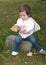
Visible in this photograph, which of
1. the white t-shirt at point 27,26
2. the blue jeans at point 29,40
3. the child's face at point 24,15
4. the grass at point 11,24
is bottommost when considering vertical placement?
the grass at point 11,24

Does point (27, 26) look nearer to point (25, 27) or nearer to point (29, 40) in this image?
point (25, 27)

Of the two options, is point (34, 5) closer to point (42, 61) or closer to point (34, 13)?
point (34, 13)

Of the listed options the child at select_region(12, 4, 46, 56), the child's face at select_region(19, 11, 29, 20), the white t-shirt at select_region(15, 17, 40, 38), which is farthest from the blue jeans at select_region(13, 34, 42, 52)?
the child's face at select_region(19, 11, 29, 20)

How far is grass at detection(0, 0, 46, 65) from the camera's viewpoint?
19.5 feet

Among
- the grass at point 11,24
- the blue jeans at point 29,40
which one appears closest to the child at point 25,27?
the blue jeans at point 29,40

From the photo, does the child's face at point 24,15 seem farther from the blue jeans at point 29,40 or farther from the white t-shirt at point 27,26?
the blue jeans at point 29,40

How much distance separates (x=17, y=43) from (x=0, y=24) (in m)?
2.86

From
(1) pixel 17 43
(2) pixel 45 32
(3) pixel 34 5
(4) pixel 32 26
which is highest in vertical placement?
(4) pixel 32 26

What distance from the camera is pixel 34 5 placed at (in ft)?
42.0

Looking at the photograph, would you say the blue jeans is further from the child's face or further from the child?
the child's face

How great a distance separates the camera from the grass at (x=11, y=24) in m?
5.95

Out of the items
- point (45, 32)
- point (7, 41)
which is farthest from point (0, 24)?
point (7, 41)

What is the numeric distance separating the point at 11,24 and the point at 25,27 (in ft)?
9.76

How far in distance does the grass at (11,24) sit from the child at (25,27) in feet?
0.69
